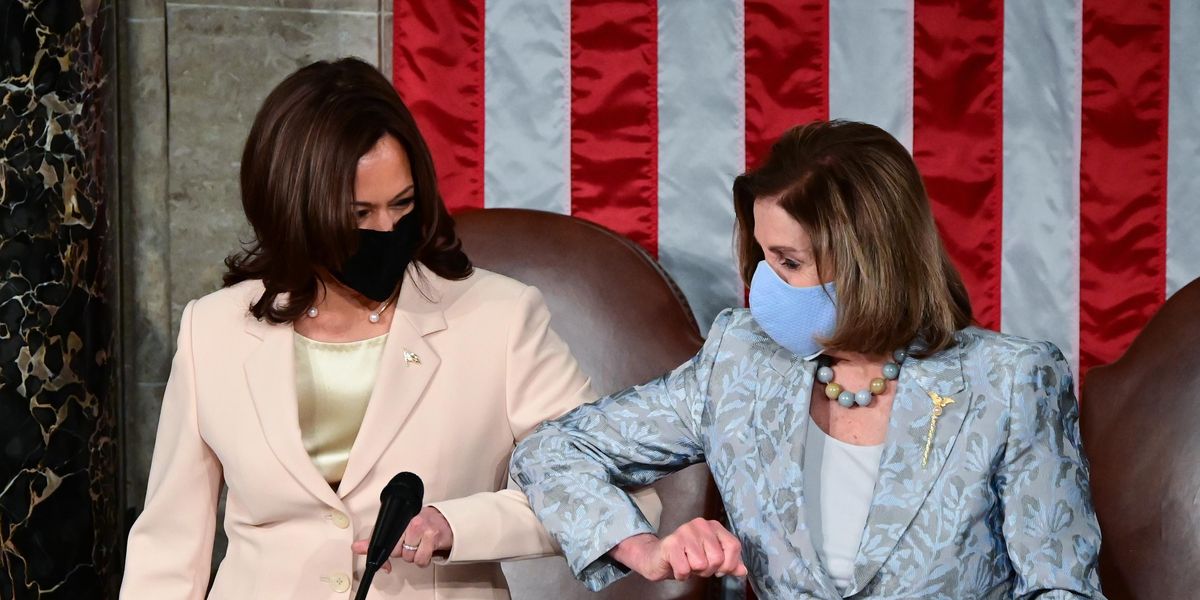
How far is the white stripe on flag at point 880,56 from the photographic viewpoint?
313cm

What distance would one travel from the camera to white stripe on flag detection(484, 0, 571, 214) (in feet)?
10.3

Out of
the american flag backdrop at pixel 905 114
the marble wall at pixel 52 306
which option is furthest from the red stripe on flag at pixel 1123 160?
the marble wall at pixel 52 306

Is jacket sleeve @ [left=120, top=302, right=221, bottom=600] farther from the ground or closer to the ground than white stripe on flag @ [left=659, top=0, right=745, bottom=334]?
closer to the ground

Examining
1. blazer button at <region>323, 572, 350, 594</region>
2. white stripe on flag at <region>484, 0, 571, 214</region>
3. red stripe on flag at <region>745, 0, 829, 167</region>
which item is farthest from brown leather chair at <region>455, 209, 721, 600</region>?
blazer button at <region>323, 572, 350, 594</region>

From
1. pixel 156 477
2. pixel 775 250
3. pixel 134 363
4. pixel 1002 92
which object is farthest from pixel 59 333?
pixel 1002 92

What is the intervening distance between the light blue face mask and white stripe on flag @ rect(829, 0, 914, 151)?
1302 millimetres

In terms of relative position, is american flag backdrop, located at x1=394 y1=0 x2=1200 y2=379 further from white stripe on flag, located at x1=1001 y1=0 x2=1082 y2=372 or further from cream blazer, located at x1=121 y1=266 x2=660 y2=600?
cream blazer, located at x1=121 y1=266 x2=660 y2=600

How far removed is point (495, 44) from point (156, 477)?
1.49 metres

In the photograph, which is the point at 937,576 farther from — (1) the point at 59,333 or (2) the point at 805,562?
(1) the point at 59,333

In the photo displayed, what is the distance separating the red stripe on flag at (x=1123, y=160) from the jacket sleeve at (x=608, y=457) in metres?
1.38

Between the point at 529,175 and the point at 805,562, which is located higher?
the point at 529,175

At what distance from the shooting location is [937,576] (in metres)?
1.84

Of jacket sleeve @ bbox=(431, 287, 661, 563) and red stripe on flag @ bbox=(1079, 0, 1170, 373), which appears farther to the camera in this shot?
red stripe on flag @ bbox=(1079, 0, 1170, 373)

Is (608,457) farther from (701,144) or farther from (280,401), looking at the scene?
(701,144)
